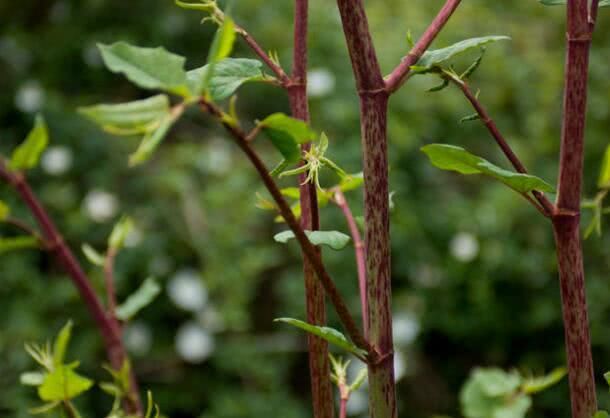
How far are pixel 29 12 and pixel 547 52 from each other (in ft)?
5.69

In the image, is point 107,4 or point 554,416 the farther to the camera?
point 107,4

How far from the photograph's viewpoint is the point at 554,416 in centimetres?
254

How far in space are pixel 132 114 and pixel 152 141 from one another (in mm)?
18

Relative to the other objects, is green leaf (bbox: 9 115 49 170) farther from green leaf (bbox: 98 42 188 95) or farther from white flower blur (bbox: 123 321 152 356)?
white flower blur (bbox: 123 321 152 356)

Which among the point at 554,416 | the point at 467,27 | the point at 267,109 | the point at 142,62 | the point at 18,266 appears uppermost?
the point at 142,62

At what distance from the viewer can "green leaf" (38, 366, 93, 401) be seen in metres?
0.57

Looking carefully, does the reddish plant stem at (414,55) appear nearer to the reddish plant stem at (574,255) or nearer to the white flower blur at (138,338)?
the reddish plant stem at (574,255)

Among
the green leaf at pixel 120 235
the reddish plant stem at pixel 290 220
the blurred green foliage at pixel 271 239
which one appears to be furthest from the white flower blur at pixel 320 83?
the reddish plant stem at pixel 290 220

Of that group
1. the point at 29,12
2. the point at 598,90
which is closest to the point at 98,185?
the point at 29,12

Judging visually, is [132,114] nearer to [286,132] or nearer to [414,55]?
[286,132]

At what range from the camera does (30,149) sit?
0.75 m

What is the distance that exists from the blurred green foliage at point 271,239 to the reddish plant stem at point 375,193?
1.79 m

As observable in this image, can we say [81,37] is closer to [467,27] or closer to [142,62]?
[467,27]

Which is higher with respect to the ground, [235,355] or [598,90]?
[598,90]
